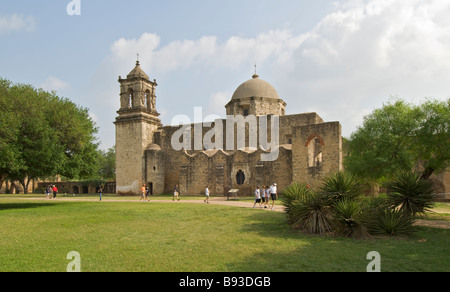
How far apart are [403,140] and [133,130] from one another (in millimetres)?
23524

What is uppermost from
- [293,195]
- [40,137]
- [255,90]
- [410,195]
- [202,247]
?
[255,90]

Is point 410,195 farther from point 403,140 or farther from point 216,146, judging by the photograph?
point 216,146

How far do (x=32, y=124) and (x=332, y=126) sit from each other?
18.8 meters

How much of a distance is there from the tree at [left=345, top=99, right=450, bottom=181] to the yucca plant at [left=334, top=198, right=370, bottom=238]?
190 inches

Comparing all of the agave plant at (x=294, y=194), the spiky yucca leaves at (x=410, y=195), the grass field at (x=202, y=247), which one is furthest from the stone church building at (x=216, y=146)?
the grass field at (x=202, y=247)

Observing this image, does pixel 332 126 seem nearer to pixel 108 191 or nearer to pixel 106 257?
pixel 106 257

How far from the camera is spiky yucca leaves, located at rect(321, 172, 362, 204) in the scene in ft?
32.1

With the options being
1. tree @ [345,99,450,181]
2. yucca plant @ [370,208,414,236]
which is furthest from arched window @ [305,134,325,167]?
yucca plant @ [370,208,414,236]

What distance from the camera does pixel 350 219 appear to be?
8.92 meters

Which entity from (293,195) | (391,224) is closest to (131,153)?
(293,195)

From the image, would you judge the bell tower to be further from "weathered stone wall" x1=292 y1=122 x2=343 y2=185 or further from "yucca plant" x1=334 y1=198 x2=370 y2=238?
"yucca plant" x1=334 y1=198 x2=370 y2=238
